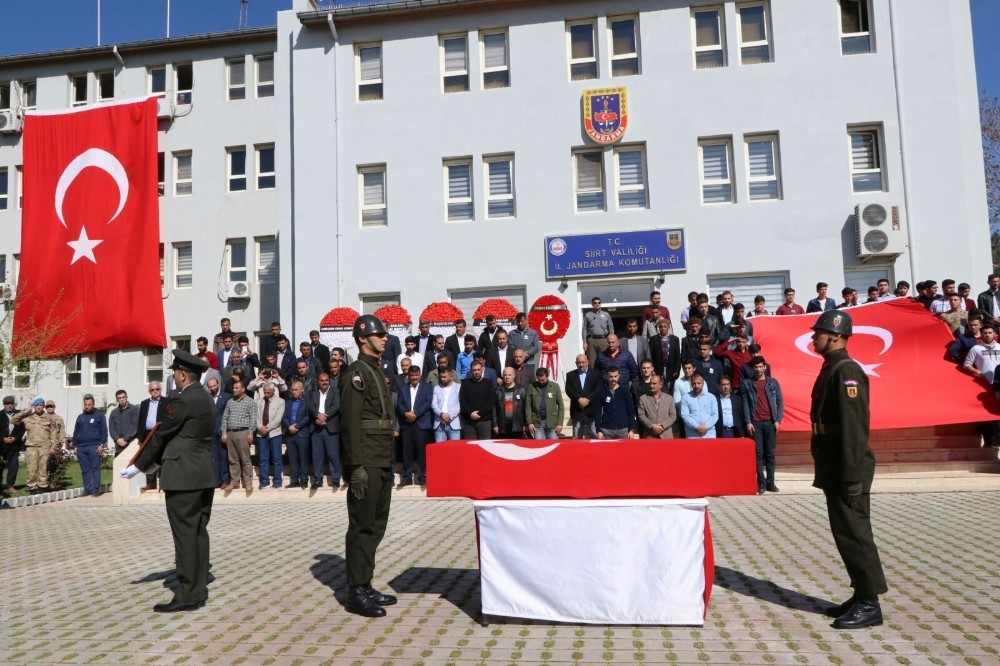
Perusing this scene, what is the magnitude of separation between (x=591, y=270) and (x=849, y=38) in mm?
8512

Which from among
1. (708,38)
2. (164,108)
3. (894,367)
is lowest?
(894,367)

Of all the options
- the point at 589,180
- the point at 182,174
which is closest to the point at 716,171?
the point at 589,180

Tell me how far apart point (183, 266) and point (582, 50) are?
14111 millimetres

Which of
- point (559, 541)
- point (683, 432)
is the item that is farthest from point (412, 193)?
point (559, 541)

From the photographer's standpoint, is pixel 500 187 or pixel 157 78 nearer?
pixel 500 187

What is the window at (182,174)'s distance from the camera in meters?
25.3

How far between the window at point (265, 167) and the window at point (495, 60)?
7.85 m

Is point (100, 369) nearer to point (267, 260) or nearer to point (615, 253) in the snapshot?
point (267, 260)

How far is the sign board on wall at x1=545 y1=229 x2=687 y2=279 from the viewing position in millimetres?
19250

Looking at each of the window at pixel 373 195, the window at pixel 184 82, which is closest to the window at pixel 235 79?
the window at pixel 184 82

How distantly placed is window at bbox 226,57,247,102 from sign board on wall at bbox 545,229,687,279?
12072 millimetres

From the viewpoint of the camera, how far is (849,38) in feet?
63.5

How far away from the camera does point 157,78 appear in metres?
25.7

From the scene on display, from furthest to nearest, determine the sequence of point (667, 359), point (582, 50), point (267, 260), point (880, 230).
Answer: point (267, 260)
point (582, 50)
point (880, 230)
point (667, 359)
